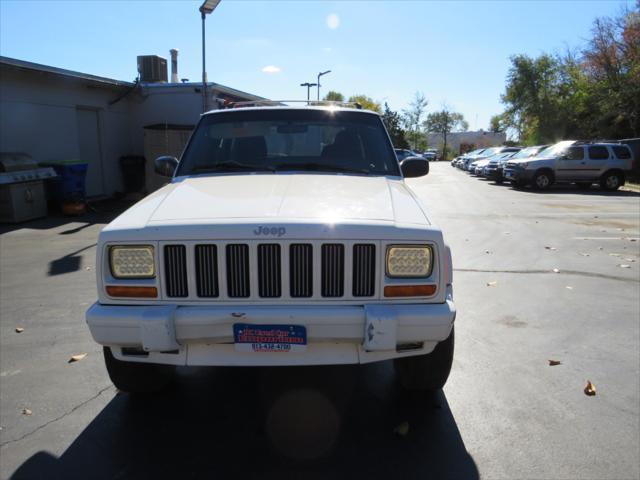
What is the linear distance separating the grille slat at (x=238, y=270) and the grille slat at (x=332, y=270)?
0.41 meters

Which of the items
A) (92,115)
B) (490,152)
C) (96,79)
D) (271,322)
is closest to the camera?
(271,322)

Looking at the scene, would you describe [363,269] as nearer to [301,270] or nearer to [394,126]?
[301,270]

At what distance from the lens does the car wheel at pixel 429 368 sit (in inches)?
120

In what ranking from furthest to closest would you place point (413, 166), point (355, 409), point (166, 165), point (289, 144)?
1. point (413, 166)
2. point (166, 165)
3. point (289, 144)
4. point (355, 409)

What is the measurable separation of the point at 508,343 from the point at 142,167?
45.4ft

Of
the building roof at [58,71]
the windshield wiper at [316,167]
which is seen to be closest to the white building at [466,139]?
the building roof at [58,71]

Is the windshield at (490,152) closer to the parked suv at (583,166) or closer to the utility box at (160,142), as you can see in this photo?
the parked suv at (583,166)

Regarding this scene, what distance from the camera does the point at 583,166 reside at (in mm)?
19141

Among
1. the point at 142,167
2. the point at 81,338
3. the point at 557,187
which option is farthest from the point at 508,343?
the point at 557,187

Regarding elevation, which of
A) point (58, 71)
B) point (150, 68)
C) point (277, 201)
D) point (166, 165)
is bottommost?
point (277, 201)

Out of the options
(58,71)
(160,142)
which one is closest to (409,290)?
(58,71)

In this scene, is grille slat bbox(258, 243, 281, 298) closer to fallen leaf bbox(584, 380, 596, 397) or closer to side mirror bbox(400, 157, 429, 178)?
fallen leaf bbox(584, 380, 596, 397)

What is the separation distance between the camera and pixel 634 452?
2.70 meters

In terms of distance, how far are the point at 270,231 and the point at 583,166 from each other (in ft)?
65.2
